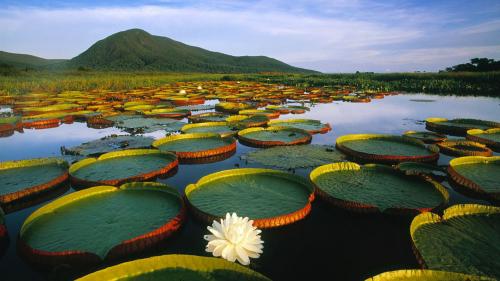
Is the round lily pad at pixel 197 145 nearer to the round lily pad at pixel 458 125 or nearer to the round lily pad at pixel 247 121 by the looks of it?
the round lily pad at pixel 247 121

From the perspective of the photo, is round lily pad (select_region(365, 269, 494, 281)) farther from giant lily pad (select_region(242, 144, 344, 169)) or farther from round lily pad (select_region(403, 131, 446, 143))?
round lily pad (select_region(403, 131, 446, 143))

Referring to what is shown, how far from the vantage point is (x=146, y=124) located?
8.45 metres

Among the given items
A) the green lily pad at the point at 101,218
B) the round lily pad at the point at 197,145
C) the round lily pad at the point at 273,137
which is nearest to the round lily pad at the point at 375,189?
the green lily pad at the point at 101,218

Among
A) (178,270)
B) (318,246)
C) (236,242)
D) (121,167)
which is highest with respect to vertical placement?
(236,242)

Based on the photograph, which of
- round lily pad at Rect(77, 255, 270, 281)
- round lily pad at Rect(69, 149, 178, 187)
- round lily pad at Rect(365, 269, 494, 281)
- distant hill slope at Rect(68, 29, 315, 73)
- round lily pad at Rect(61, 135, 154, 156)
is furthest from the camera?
distant hill slope at Rect(68, 29, 315, 73)

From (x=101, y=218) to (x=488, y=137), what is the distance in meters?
7.13

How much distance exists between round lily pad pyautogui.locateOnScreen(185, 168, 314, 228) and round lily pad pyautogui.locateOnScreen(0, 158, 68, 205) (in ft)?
6.41

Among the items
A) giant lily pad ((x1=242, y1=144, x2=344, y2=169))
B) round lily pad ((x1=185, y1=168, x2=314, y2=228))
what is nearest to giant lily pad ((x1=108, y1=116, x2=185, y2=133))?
giant lily pad ((x1=242, y1=144, x2=344, y2=169))

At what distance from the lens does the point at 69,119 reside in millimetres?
9438

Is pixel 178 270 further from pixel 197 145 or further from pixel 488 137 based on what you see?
pixel 488 137

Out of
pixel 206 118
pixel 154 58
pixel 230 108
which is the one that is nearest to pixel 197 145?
pixel 206 118

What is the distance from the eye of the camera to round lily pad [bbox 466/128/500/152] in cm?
567

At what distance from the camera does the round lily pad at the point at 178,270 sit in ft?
6.19

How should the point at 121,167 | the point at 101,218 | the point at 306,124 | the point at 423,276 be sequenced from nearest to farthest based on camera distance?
the point at 423,276
the point at 101,218
the point at 121,167
the point at 306,124
